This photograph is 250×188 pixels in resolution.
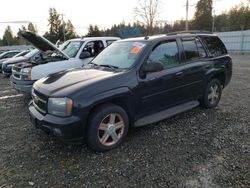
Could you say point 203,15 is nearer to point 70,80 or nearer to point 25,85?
point 25,85

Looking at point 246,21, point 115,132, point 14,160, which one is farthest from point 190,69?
point 246,21

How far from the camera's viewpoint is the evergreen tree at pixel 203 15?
47.0 m

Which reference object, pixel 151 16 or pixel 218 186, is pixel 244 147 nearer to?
pixel 218 186

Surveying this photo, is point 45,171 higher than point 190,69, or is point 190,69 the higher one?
point 190,69

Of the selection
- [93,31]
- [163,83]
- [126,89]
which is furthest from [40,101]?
[93,31]

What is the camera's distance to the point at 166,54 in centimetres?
418

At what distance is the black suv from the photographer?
3113mm

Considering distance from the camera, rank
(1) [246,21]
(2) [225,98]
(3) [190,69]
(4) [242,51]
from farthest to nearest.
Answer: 1. (1) [246,21]
2. (4) [242,51]
3. (2) [225,98]
4. (3) [190,69]

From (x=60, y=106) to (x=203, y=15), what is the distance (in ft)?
167

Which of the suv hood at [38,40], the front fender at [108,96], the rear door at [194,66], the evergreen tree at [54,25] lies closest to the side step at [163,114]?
the rear door at [194,66]

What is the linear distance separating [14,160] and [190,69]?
357cm

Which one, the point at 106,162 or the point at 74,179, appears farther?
the point at 106,162

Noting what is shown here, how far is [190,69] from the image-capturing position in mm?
4457

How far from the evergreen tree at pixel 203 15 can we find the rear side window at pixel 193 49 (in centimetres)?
4610
